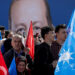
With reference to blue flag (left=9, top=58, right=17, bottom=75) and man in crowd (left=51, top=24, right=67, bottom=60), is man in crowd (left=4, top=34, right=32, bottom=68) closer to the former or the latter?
blue flag (left=9, top=58, right=17, bottom=75)

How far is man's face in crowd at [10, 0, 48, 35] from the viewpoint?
10641 mm

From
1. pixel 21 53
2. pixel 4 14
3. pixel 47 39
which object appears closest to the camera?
pixel 47 39

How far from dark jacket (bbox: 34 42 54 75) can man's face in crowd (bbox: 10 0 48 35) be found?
679cm

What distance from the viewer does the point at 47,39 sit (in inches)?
154

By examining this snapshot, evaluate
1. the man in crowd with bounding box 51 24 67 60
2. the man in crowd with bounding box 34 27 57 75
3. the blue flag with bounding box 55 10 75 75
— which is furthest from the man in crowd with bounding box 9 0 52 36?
the blue flag with bounding box 55 10 75 75

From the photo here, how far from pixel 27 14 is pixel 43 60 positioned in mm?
7278

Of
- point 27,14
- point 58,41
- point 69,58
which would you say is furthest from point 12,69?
point 27,14

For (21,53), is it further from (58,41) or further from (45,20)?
(45,20)

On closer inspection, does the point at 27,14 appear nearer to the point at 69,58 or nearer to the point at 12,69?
the point at 12,69

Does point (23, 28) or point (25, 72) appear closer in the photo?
point (25, 72)

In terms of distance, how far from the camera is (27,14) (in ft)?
35.5

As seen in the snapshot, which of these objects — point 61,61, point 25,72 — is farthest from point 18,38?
point 61,61

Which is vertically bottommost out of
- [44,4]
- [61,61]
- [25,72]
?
[25,72]

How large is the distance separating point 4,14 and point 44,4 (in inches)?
64.1
